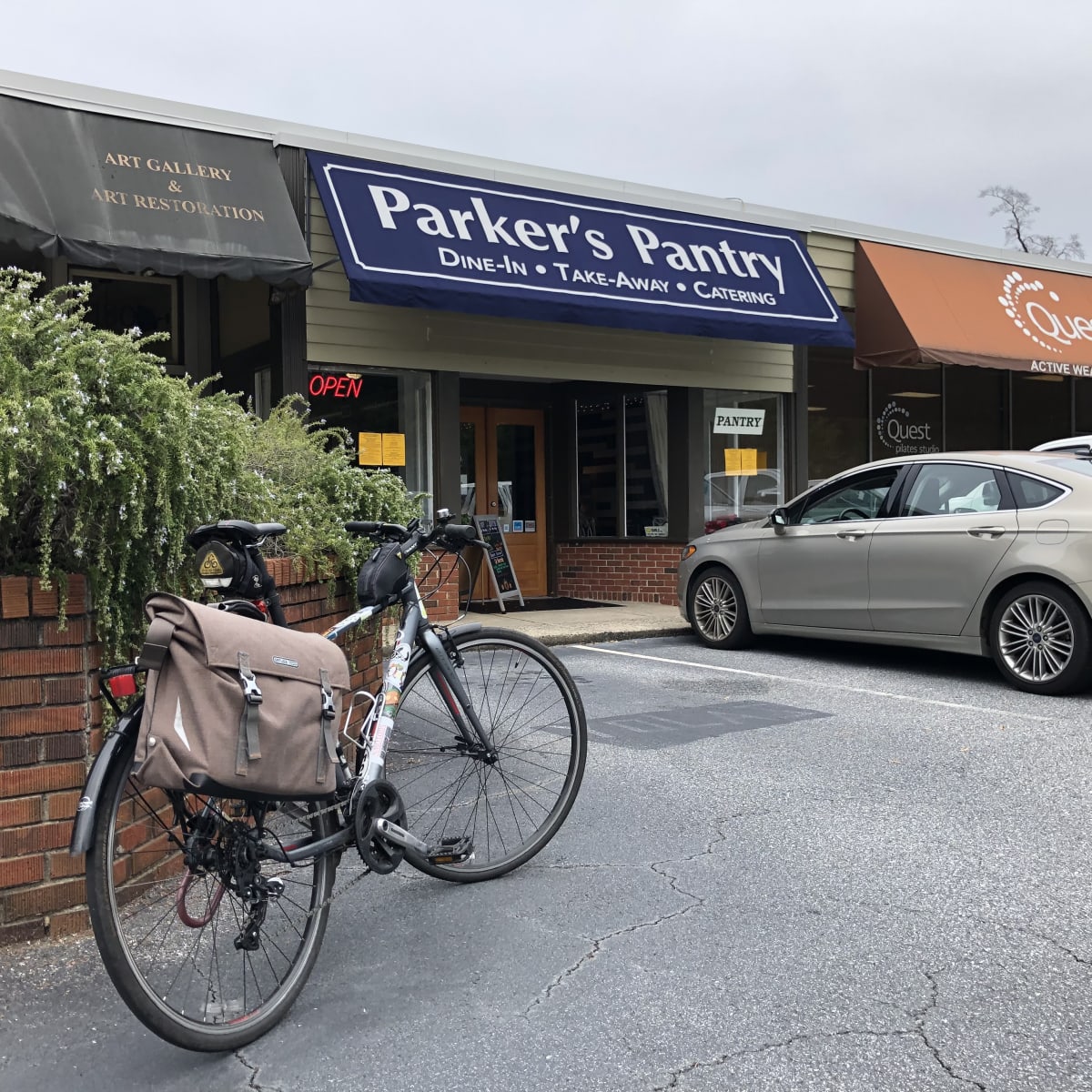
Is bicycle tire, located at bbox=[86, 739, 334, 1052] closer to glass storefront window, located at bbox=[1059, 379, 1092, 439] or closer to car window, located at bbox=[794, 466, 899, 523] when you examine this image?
car window, located at bbox=[794, 466, 899, 523]

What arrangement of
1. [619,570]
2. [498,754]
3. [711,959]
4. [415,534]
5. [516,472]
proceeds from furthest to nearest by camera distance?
[516,472], [619,570], [498,754], [415,534], [711,959]

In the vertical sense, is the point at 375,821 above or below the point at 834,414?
below

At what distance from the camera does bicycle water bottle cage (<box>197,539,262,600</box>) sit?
10.3 ft

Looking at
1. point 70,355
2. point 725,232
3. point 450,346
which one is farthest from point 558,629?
point 70,355

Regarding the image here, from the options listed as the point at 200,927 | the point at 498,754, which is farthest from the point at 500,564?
the point at 200,927

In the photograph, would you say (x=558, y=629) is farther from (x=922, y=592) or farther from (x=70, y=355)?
(x=70, y=355)

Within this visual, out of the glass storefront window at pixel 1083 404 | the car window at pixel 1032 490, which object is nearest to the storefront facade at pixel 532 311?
the glass storefront window at pixel 1083 404

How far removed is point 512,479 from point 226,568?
1070 cm

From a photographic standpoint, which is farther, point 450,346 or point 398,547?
point 450,346

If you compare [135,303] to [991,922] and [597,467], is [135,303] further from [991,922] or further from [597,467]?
[991,922]

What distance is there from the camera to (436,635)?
365cm

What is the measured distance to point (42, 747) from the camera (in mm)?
3172

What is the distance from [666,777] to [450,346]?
6.87m

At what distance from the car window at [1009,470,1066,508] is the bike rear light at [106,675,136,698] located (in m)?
6.29
